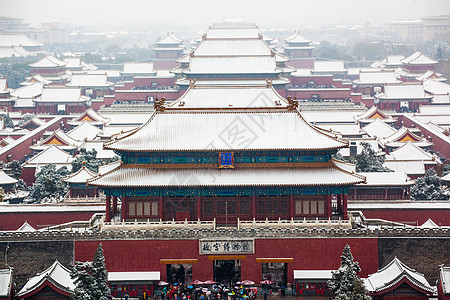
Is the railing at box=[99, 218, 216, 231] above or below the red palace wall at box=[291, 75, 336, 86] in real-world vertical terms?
below

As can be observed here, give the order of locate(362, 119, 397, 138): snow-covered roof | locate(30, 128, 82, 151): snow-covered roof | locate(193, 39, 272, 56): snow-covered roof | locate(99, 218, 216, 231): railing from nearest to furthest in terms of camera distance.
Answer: locate(99, 218, 216, 231): railing, locate(30, 128, 82, 151): snow-covered roof, locate(362, 119, 397, 138): snow-covered roof, locate(193, 39, 272, 56): snow-covered roof

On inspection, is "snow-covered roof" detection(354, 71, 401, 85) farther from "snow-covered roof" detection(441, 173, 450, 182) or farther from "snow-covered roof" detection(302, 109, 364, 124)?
"snow-covered roof" detection(441, 173, 450, 182)

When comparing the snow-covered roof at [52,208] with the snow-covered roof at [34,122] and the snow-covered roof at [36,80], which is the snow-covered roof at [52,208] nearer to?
the snow-covered roof at [34,122]

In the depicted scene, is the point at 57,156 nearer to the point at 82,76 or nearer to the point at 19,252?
the point at 19,252

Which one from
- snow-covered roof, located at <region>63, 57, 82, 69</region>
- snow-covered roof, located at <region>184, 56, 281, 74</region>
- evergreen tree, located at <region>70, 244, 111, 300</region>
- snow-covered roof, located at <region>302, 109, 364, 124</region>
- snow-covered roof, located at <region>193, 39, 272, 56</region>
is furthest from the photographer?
snow-covered roof, located at <region>63, 57, 82, 69</region>

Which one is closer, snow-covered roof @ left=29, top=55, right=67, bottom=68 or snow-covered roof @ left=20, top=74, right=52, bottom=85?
snow-covered roof @ left=20, top=74, right=52, bottom=85

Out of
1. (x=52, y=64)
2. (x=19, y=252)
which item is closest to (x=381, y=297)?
(x=19, y=252)

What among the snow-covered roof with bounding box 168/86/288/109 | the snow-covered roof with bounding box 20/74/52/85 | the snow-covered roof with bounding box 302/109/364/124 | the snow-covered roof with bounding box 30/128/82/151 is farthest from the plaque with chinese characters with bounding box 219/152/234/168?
the snow-covered roof with bounding box 20/74/52/85
